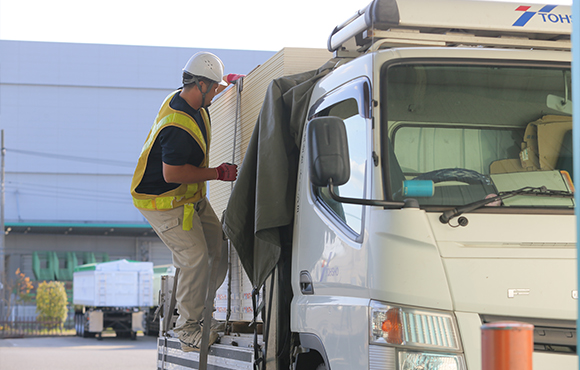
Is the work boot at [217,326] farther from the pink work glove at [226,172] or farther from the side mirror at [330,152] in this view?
the side mirror at [330,152]

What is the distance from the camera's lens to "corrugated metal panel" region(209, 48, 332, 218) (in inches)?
216

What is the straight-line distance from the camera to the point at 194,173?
5.69 m

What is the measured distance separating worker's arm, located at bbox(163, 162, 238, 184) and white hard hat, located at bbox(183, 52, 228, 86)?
806 mm

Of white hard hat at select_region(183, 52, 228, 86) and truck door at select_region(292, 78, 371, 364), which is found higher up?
white hard hat at select_region(183, 52, 228, 86)

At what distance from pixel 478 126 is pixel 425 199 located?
843mm

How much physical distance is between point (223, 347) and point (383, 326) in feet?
8.06

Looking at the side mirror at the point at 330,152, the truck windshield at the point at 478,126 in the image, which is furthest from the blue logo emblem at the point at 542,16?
Answer: the side mirror at the point at 330,152

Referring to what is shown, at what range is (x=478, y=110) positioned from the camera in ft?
13.7

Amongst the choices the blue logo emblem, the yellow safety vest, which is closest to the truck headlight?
the blue logo emblem

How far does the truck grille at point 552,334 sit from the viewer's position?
3.35 m

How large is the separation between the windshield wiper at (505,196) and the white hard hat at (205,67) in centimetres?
310

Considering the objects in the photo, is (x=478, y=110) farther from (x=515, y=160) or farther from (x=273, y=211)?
(x=273, y=211)

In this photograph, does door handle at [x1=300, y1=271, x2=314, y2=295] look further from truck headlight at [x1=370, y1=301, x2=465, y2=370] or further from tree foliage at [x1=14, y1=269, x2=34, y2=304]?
tree foliage at [x1=14, y1=269, x2=34, y2=304]

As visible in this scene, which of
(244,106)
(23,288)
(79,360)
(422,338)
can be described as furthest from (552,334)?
(23,288)
